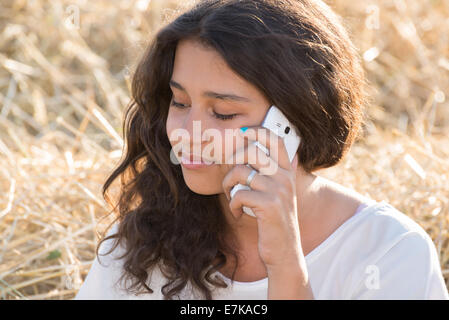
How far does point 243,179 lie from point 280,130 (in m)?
0.22

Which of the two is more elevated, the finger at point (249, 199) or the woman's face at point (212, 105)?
the woman's face at point (212, 105)

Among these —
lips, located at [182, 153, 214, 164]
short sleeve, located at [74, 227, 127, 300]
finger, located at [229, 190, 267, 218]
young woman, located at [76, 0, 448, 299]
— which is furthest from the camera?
short sleeve, located at [74, 227, 127, 300]

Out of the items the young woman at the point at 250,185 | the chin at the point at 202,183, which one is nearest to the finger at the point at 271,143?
the young woman at the point at 250,185

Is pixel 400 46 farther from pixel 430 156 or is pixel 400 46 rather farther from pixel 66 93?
pixel 66 93

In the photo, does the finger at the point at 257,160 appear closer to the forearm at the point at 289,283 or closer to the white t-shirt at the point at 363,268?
the forearm at the point at 289,283

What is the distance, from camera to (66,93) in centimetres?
520

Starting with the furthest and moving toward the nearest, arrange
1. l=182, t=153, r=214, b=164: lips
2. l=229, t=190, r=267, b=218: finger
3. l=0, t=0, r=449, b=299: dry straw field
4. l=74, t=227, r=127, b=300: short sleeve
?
l=0, t=0, r=449, b=299: dry straw field → l=74, t=227, r=127, b=300: short sleeve → l=182, t=153, r=214, b=164: lips → l=229, t=190, r=267, b=218: finger

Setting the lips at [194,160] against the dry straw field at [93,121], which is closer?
the lips at [194,160]

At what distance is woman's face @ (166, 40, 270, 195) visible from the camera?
1907mm

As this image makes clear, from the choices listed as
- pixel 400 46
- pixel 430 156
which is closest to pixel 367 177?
pixel 430 156

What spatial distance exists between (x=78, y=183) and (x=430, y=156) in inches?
75.7

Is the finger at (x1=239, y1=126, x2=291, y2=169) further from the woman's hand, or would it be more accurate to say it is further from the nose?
the nose

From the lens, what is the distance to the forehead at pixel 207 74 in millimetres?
1903

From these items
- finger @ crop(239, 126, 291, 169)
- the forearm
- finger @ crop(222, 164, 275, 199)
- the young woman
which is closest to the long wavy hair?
the young woman
